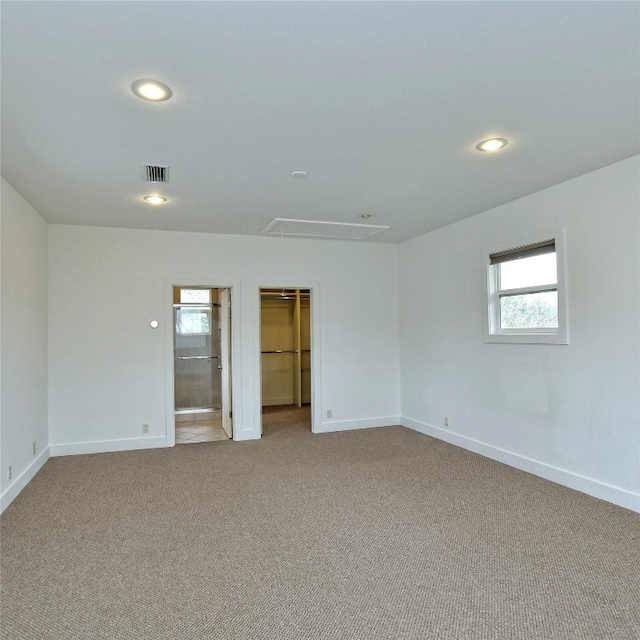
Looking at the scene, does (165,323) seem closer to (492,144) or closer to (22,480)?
(22,480)

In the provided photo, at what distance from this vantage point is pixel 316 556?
277 centimetres

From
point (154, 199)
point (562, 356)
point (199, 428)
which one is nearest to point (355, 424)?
point (199, 428)

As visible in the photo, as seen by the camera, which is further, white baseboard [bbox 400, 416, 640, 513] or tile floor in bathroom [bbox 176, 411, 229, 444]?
tile floor in bathroom [bbox 176, 411, 229, 444]

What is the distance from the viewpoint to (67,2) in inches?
67.7

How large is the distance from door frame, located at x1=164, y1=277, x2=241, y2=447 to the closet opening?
2.44 m

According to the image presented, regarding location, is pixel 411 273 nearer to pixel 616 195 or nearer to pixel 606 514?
pixel 616 195

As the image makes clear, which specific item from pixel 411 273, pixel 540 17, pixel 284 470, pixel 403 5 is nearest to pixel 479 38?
pixel 540 17

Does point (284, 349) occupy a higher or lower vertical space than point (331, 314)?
lower

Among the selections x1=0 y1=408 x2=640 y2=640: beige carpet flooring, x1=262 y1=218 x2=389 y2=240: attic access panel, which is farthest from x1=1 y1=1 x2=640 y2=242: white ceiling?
x1=0 y1=408 x2=640 y2=640: beige carpet flooring

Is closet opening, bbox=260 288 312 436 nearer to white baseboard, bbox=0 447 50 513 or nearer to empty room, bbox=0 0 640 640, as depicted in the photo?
empty room, bbox=0 0 640 640

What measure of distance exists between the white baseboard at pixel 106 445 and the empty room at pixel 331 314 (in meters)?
0.02

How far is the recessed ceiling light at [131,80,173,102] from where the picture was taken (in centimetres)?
227

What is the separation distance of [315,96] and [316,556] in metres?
2.58

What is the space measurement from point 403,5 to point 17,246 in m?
3.73
